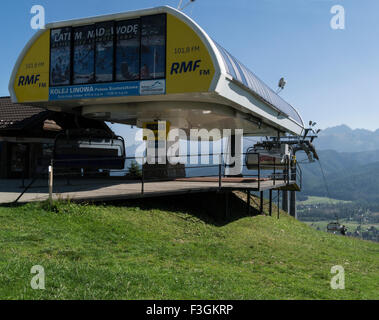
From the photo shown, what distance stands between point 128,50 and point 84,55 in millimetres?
2482

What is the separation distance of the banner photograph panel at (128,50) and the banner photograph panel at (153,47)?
0.33 meters

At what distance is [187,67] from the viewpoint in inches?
647

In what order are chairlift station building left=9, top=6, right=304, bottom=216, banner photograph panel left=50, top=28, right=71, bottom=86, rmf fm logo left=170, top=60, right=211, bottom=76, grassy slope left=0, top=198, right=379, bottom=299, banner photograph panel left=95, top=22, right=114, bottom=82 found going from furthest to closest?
banner photograph panel left=50, top=28, right=71, bottom=86 < banner photograph panel left=95, top=22, right=114, bottom=82 < chairlift station building left=9, top=6, right=304, bottom=216 < rmf fm logo left=170, top=60, right=211, bottom=76 < grassy slope left=0, top=198, right=379, bottom=299

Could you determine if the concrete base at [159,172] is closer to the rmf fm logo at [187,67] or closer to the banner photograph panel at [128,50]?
the banner photograph panel at [128,50]

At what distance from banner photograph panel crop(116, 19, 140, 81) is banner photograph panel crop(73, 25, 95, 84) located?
146 centimetres

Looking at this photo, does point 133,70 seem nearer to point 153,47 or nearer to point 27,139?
point 153,47

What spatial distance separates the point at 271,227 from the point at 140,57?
993 cm

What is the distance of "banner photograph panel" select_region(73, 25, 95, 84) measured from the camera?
18328mm

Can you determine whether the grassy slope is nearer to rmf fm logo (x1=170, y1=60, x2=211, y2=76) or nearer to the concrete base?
rmf fm logo (x1=170, y1=60, x2=211, y2=76)

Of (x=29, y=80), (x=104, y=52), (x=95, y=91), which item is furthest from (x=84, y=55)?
(x=29, y=80)

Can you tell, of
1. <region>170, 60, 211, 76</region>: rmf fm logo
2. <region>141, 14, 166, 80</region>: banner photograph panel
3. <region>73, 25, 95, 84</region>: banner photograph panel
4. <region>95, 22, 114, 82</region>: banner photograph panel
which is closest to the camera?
<region>170, 60, 211, 76</region>: rmf fm logo

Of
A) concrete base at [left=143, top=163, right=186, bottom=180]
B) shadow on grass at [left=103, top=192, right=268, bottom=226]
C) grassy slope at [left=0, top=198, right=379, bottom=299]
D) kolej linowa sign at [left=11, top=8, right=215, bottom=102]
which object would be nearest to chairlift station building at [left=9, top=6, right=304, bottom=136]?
kolej linowa sign at [left=11, top=8, right=215, bottom=102]

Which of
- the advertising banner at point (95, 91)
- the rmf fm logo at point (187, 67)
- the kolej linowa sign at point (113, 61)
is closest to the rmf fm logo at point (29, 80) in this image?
the kolej linowa sign at point (113, 61)

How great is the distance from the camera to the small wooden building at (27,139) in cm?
2272
